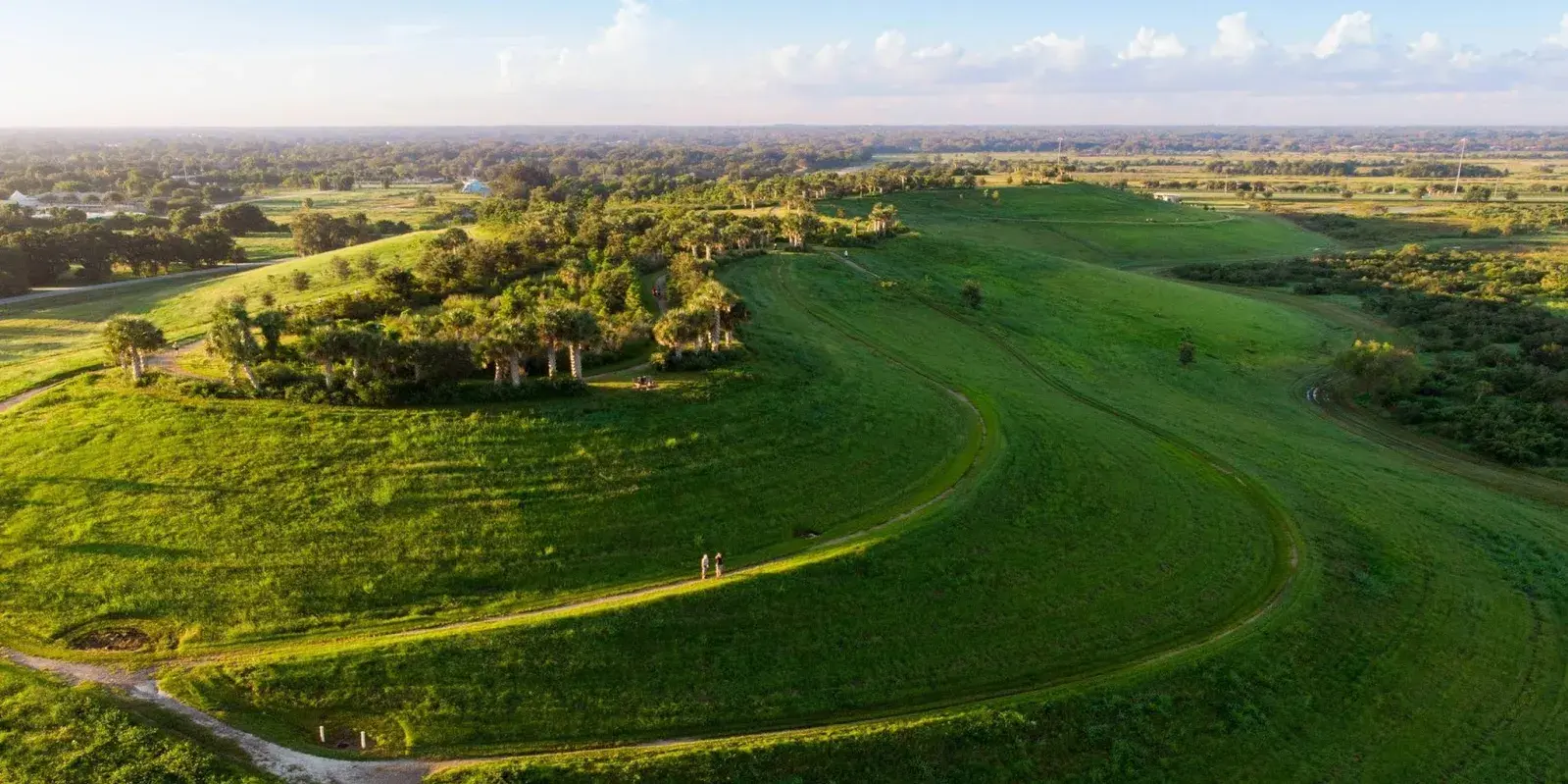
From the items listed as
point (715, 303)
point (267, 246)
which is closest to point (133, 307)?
point (267, 246)

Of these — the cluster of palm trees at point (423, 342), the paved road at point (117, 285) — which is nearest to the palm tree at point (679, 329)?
the cluster of palm trees at point (423, 342)

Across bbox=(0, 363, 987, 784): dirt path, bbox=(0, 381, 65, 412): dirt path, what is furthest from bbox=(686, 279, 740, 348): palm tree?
bbox=(0, 381, 65, 412): dirt path

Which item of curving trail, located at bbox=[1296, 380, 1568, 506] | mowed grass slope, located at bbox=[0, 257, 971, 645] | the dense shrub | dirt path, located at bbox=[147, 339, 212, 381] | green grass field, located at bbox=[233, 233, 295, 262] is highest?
green grass field, located at bbox=[233, 233, 295, 262]

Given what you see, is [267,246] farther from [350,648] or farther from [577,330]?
[350,648]

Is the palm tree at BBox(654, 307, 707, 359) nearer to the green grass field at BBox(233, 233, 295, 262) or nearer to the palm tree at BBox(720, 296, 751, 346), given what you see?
the palm tree at BBox(720, 296, 751, 346)

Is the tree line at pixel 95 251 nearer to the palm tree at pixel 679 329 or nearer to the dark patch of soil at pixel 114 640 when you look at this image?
the dark patch of soil at pixel 114 640

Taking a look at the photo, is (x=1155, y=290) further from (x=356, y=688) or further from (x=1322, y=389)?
(x=356, y=688)
